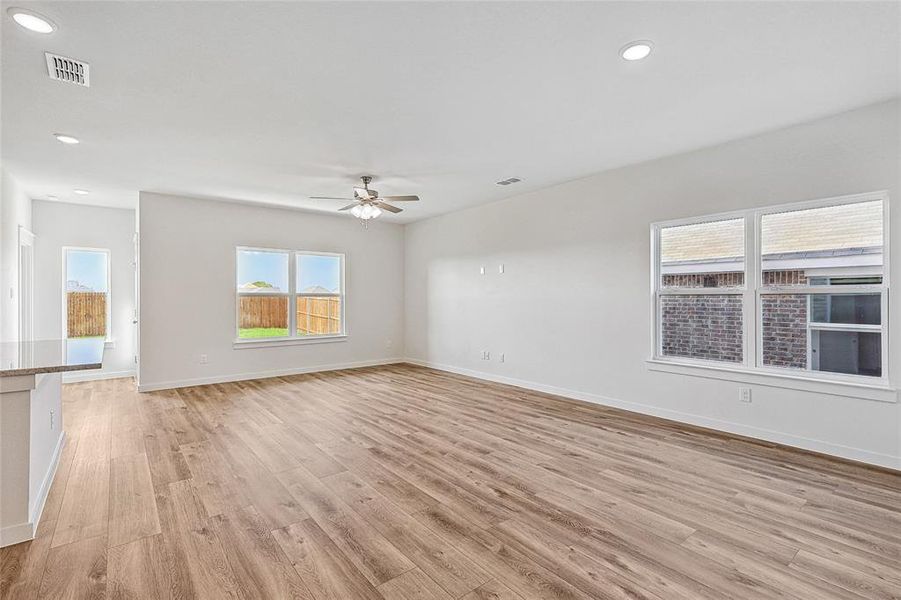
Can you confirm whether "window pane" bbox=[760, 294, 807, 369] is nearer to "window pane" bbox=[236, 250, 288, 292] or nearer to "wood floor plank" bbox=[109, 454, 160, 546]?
"wood floor plank" bbox=[109, 454, 160, 546]

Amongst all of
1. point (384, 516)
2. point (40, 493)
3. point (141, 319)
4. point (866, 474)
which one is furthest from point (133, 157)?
point (866, 474)

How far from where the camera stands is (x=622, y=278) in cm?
487

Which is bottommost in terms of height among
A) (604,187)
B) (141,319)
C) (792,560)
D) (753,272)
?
(792,560)

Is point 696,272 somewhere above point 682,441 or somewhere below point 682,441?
above

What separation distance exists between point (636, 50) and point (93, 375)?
845cm

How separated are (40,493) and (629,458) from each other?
4.03 m

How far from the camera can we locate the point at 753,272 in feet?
12.9

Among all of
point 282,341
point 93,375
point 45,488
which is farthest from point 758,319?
point 93,375

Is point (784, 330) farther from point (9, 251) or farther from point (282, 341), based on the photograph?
point (9, 251)

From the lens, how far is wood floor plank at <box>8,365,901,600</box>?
6.25ft

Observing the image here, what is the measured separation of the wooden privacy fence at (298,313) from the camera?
6.71 meters

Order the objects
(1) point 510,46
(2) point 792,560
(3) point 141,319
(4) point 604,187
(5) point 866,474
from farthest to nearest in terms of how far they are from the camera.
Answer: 1. (3) point 141,319
2. (4) point 604,187
3. (5) point 866,474
4. (1) point 510,46
5. (2) point 792,560

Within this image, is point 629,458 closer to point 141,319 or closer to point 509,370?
point 509,370

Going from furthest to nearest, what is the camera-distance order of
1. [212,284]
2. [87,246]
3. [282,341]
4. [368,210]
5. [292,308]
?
[292,308] → [282,341] → [87,246] → [212,284] → [368,210]
